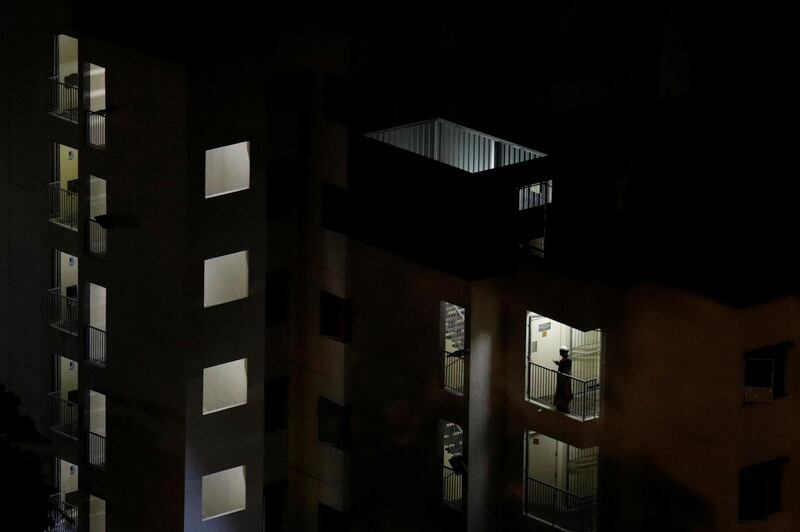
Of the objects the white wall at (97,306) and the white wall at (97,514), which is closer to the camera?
the white wall at (97,306)

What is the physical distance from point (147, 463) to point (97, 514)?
10.3 ft

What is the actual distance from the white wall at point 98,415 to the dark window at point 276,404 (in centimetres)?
383

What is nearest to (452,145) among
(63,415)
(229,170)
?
(229,170)

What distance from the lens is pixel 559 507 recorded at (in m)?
39.4

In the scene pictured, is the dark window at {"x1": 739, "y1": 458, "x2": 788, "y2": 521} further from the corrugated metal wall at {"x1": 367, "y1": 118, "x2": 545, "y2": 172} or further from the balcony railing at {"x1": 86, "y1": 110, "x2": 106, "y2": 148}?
the balcony railing at {"x1": 86, "y1": 110, "x2": 106, "y2": 148}

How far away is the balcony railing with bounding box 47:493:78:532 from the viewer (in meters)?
44.5

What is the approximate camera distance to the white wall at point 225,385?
140 feet

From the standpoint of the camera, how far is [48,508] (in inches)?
1608

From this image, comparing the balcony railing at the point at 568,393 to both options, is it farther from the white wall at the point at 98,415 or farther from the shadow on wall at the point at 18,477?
the white wall at the point at 98,415

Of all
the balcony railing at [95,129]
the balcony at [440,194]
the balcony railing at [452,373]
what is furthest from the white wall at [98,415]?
the balcony railing at [452,373]

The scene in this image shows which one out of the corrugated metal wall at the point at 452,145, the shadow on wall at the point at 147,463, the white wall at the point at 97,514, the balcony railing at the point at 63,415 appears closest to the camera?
the shadow on wall at the point at 147,463

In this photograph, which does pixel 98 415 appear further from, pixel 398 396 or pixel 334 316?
pixel 398 396

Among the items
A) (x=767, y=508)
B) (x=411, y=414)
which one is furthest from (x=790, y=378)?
(x=411, y=414)

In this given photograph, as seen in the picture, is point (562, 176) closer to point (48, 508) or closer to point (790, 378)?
point (790, 378)
